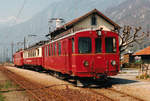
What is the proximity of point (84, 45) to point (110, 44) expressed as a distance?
→ 1.59m

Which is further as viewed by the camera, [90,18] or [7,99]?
[90,18]

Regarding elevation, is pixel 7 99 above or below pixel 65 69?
below

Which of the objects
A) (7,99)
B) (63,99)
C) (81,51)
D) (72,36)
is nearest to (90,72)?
(81,51)

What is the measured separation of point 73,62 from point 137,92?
376 centimetres

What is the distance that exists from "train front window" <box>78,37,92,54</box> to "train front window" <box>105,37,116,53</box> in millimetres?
1044

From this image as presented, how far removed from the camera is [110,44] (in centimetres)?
1283

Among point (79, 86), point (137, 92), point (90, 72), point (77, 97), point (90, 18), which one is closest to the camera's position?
point (77, 97)

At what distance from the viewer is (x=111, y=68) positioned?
1253 cm

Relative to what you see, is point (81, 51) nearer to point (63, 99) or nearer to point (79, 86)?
point (79, 86)

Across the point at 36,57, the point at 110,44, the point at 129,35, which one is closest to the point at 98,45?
the point at 110,44

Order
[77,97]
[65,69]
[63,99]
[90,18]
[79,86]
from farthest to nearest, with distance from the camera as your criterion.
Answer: [90,18] < [65,69] < [79,86] < [77,97] < [63,99]

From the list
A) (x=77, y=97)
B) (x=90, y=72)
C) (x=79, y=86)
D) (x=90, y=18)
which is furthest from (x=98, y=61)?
(x=90, y=18)

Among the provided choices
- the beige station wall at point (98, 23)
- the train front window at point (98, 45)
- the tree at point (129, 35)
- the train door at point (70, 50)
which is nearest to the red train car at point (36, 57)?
the beige station wall at point (98, 23)

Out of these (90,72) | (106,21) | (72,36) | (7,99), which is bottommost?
(7,99)
